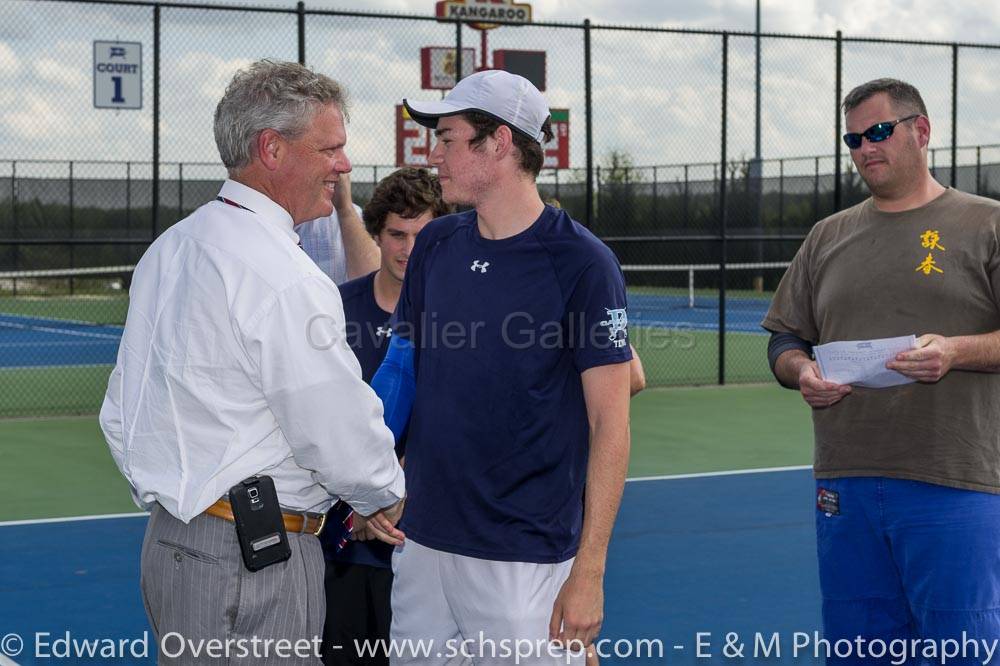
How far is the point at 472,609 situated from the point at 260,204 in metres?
1.12

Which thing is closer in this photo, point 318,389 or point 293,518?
point 318,389

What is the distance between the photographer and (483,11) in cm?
2114

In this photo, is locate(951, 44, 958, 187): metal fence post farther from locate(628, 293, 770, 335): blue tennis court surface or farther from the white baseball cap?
the white baseball cap

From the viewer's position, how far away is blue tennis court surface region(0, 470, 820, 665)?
587 centimetres

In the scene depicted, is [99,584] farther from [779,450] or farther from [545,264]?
[779,450]

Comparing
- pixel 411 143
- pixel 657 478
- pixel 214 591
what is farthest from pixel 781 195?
pixel 214 591

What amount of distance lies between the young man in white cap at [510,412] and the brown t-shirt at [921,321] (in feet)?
3.70

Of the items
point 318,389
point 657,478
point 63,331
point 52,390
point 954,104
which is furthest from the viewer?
point 63,331

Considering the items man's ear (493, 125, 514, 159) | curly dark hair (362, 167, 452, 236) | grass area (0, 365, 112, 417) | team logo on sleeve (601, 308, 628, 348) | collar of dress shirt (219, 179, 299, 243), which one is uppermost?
man's ear (493, 125, 514, 159)

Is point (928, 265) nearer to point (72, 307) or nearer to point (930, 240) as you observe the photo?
point (930, 240)

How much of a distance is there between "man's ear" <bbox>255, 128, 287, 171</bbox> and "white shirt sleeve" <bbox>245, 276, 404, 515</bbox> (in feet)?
1.06

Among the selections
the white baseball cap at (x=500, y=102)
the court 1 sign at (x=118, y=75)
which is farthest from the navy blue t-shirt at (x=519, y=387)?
the court 1 sign at (x=118, y=75)

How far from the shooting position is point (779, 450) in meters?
10.6

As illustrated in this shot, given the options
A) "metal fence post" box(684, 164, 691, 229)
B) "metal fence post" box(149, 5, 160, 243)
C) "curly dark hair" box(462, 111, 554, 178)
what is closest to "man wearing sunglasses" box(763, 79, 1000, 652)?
"curly dark hair" box(462, 111, 554, 178)
